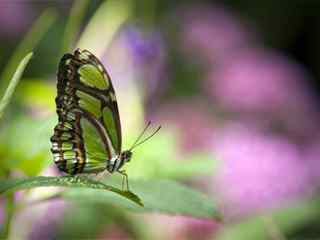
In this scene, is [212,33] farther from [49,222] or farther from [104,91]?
[104,91]

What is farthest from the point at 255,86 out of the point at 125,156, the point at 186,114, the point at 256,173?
the point at 125,156

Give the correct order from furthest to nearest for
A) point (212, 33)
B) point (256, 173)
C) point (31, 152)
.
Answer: point (212, 33)
point (256, 173)
point (31, 152)

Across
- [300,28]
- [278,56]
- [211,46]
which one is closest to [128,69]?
[211,46]

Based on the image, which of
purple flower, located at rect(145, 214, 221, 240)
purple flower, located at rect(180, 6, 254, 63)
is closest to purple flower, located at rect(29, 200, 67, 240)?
purple flower, located at rect(145, 214, 221, 240)

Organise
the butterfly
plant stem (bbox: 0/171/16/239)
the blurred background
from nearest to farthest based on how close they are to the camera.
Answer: plant stem (bbox: 0/171/16/239) < the butterfly < the blurred background

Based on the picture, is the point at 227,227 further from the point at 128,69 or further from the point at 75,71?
the point at 75,71

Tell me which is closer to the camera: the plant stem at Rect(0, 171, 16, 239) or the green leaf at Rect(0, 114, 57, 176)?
the plant stem at Rect(0, 171, 16, 239)

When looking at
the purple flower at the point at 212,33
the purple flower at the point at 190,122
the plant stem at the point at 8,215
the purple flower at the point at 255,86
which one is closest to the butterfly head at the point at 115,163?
the plant stem at the point at 8,215

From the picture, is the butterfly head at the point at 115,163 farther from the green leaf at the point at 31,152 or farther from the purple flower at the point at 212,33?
the purple flower at the point at 212,33

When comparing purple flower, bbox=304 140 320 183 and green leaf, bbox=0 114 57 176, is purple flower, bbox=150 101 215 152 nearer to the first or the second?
purple flower, bbox=304 140 320 183
